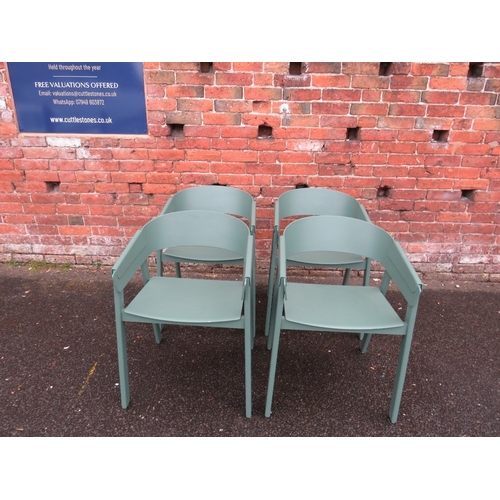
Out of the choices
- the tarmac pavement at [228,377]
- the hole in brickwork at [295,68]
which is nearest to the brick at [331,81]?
the hole in brickwork at [295,68]

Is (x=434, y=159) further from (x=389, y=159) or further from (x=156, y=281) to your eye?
(x=156, y=281)

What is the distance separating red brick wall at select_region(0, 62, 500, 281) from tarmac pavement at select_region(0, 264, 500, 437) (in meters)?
0.59

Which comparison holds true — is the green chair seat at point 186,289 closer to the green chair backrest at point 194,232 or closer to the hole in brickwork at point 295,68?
the green chair backrest at point 194,232

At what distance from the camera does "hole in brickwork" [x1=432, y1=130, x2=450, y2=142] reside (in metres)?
3.25

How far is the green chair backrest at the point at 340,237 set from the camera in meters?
2.43

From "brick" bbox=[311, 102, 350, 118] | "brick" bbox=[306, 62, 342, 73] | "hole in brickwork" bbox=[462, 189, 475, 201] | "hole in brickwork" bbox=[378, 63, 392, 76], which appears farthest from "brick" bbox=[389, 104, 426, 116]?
"hole in brickwork" bbox=[462, 189, 475, 201]

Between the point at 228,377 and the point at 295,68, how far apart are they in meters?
2.25

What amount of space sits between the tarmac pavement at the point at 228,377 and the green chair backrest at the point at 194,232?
Result: 0.75 m

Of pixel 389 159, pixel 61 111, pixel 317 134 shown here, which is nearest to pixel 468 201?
pixel 389 159

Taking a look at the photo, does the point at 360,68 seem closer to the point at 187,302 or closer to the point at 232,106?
the point at 232,106

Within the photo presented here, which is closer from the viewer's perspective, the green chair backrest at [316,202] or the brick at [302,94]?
the green chair backrest at [316,202]

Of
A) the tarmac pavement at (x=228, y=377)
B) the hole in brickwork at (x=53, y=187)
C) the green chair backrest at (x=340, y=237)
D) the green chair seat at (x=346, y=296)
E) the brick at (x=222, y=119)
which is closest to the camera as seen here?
the green chair seat at (x=346, y=296)

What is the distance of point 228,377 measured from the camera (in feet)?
8.55

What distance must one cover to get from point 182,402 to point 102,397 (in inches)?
18.6
